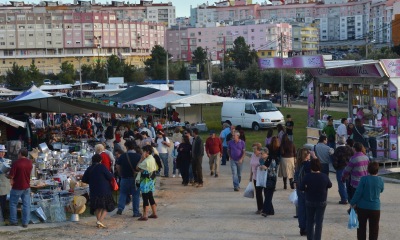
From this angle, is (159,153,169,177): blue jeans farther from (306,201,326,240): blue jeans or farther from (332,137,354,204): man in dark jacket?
(306,201,326,240): blue jeans

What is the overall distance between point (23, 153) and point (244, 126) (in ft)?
76.4

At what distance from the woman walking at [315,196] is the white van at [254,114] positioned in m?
23.9

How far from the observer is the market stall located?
2064 cm

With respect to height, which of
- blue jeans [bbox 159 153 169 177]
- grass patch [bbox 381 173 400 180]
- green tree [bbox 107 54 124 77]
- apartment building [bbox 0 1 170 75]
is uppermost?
apartment building [bbox 0 1 170 75]

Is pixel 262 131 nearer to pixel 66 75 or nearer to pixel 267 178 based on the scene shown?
pixel 267 178

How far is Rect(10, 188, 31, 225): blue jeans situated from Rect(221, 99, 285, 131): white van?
882 inches

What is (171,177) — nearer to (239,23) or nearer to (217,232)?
(217,232)

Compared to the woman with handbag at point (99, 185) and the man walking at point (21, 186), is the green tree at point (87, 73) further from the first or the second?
the woman with handbag at point (99, 185)

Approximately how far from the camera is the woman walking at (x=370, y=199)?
1041cm

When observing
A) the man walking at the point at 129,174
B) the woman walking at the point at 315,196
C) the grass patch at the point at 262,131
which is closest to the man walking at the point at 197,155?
the man walking at the point at 129,174

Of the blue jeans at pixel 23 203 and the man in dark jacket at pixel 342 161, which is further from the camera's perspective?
the man in dark jacket at pixel 342 161

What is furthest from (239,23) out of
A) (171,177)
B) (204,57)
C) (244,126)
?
(171,177)

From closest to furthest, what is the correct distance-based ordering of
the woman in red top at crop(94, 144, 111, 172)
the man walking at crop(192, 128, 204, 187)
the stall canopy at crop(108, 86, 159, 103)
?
the woman in red top at crop(94, 144, 111, 172) < the man walking at crop(192, 128, 204, 187) < the stall canopy at crop(108, 86, 159, 103)

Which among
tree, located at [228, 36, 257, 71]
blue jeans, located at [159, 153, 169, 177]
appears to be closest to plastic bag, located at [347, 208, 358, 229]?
blue jeans, located at [159, 153, 169, 177]
